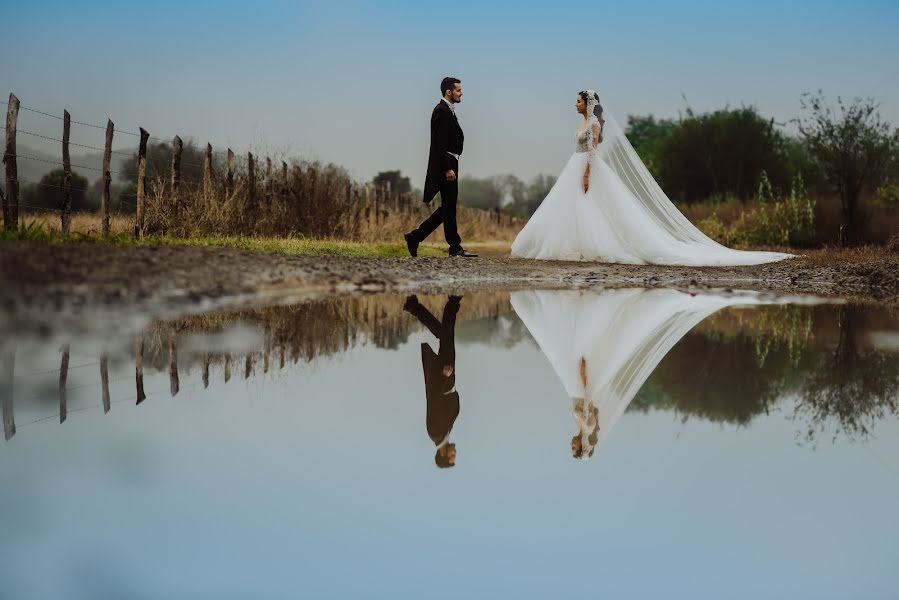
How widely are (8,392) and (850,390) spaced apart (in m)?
3.81

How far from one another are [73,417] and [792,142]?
32945 mm

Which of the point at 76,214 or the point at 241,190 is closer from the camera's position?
the point at 76,214

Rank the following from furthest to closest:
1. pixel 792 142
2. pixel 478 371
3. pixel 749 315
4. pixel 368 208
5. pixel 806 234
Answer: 1. pixel 792 142
2. pixel 368 208
3. pixel 806 234
4. pixel 749 315
5. pixel 478 371

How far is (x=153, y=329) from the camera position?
5855mm

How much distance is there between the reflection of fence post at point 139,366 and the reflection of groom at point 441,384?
1.26m

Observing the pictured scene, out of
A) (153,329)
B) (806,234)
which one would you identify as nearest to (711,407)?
(153,329)

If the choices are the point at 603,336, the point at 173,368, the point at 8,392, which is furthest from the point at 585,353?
the point at 8,392

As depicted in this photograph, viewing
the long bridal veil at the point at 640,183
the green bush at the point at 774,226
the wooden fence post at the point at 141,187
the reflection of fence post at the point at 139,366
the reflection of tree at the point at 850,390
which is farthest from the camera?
the green bush at the point at 774,226

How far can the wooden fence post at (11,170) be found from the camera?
1337cm

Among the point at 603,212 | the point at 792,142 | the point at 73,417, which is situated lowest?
the point at 73,417

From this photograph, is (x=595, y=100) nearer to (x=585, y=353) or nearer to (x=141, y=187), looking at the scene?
(x=141, y=187)

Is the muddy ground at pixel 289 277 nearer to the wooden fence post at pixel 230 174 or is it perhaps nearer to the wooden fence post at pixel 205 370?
the wooden fence post at pixel 205 370

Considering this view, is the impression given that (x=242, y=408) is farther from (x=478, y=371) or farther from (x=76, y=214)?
(x=76, y=214)

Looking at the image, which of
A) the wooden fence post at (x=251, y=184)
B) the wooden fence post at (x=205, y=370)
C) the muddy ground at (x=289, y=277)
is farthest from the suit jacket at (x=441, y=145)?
the wooden fence post at (x=205, y=370)
